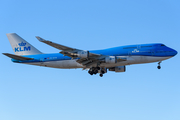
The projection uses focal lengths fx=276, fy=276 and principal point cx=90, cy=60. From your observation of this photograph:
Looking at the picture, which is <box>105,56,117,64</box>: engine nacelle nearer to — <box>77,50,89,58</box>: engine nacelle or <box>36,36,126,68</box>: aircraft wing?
<box>36,36,126,68</box>: aircraft wing

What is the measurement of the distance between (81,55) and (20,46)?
50.0 feet

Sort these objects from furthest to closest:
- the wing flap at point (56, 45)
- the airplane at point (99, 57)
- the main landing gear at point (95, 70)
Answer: the main landing gear at point (95, 70), the airplane at point (99, 57), the wing flap at point (56, 45)

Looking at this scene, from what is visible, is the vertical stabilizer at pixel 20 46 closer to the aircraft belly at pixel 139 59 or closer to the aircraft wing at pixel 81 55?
the aircraft wing at pixel 81 55

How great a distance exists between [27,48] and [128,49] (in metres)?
19.8

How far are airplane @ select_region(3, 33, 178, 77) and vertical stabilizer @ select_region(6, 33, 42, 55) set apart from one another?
0.54m

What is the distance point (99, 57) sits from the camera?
156ft

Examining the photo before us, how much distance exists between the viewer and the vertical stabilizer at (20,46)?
53.5 metres

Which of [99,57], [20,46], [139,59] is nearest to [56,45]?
[99,57]

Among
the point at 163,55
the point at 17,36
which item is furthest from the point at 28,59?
the point at 163,55

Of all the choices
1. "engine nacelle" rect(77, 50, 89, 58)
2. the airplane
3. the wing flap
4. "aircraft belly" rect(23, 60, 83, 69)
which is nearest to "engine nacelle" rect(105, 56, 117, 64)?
the airplane

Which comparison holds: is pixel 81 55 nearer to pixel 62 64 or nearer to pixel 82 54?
pixel 82 54

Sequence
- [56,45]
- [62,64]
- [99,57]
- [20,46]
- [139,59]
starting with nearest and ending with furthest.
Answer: [56,45]
[139,59]
[99,57]
[62,64]
[20,46]

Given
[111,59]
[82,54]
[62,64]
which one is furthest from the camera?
[62,64]

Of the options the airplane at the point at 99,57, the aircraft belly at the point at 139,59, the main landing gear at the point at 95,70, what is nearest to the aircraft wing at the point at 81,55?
the airplane at the point at 99,57
